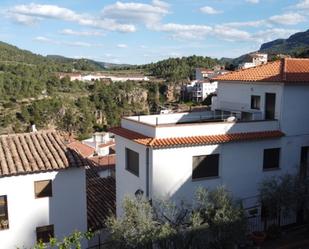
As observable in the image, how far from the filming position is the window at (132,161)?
1714 centimetres

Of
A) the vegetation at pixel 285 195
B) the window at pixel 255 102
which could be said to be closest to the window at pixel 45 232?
the vegetation at pixel 285 195

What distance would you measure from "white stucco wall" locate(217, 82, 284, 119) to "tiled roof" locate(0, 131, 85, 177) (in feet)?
28.8

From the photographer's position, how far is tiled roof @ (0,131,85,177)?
56.3 feet

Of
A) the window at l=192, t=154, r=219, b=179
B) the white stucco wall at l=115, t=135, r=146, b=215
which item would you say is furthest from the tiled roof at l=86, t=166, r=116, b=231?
the window at l=192, t=154, r=219, b=179

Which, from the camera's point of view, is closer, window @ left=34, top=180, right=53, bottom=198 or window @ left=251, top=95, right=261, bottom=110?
window @ left=34, top=180, right=53, bottom=198

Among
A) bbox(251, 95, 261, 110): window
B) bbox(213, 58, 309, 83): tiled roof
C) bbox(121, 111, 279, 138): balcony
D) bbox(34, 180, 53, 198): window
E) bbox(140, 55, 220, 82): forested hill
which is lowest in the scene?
bbox(34, 180, 53, 198): window

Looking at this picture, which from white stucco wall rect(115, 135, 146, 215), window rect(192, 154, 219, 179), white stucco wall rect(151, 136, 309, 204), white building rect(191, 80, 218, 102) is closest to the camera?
white stucco wall rect(151, 136, 309, 204)

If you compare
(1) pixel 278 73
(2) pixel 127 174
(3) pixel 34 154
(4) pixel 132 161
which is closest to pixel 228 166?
(4) pixel 132 161

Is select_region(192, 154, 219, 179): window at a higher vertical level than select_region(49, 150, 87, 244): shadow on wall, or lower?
higher

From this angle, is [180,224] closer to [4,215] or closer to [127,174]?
[127,174]

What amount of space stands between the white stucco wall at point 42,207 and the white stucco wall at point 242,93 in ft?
29.5

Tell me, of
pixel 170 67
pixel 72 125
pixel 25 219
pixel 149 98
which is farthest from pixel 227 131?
pixel 170 67

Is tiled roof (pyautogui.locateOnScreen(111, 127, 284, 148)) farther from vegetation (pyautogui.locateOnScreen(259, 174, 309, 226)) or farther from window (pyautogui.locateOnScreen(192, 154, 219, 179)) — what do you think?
vegetation (pyautogui.locateOnScreen(259, 174, 309, 226))

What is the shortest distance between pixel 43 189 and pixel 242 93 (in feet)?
37.2
